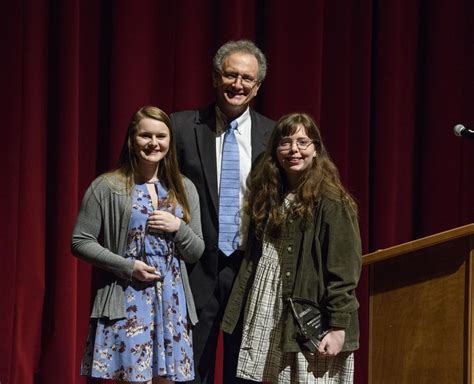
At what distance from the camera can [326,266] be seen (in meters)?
2.40

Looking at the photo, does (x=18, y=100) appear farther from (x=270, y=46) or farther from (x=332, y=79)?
(x=332, y=79)

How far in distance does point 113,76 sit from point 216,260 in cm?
108

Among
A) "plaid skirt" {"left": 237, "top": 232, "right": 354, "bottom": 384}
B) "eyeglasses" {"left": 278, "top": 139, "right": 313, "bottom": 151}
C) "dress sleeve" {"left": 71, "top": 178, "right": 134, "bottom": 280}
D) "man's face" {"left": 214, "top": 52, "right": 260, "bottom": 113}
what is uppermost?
"man's face" {"left": 214, "top": 52, "right": 260, "bottom": 113}

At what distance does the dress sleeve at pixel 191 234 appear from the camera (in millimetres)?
2482

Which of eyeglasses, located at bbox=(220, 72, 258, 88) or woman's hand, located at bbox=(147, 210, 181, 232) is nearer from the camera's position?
woman's hand, located at bbox=(147, 210, 181, 232)

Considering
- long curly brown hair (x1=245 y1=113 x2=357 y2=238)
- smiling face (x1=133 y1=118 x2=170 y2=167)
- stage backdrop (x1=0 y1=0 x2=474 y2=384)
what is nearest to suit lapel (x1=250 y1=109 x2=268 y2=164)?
long curly brown hair (x1=245 y1=113 x2=357 y2=238)

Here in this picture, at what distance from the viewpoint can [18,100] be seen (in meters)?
3.27

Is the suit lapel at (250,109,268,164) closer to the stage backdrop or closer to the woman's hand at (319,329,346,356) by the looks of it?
the woman's hand at (319,329,346,356)

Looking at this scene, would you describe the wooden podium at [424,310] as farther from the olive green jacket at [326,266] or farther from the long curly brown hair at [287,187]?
the long curly brown hair at [287,187]

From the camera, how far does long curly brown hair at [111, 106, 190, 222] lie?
8.20 ft

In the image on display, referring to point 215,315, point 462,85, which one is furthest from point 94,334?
point 462,85

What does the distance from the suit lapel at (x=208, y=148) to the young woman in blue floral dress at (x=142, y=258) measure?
0.11m

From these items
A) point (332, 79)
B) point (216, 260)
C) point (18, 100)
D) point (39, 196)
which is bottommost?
point (216, 260)

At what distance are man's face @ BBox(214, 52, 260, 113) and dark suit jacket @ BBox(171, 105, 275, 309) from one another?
0.31 ft
